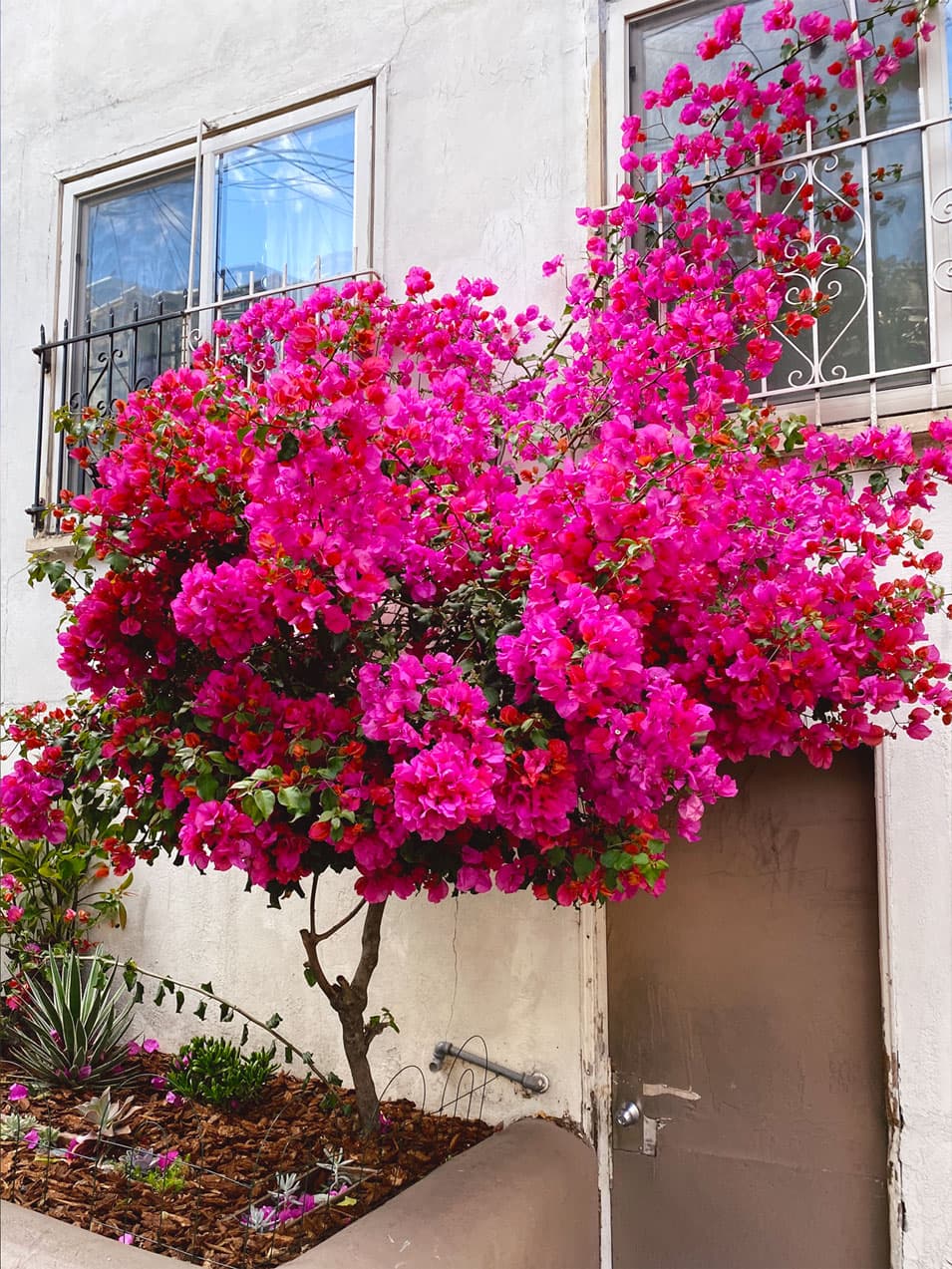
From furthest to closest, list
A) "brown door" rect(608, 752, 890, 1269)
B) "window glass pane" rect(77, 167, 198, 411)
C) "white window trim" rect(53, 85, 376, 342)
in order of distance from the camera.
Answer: "window glass pane" rect(77, 167, 198, 411) < "white window trim" rect(53, 85, 376, 342) < "brown door" rect(608, 752, 890, 1269)

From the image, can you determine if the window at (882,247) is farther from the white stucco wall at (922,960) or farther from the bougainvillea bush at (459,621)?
the white stucco wall at (922,960)

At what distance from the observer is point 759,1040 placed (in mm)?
3596

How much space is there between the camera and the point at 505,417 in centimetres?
384

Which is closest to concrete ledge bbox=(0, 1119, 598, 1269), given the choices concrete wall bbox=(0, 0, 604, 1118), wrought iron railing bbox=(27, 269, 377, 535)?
concrete wall bbox=(0, 0, 604, 1118)

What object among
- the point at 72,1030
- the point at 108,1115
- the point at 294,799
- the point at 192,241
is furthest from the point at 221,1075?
the point at 192,241

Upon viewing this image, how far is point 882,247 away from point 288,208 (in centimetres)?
276

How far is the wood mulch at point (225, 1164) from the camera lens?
2949mm

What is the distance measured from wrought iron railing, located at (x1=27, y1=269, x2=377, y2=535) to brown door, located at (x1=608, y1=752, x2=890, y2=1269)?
337 cm

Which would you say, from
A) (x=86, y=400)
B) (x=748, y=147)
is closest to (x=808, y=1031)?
(x=748, y=147)

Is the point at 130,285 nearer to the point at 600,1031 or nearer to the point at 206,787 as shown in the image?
the point at 206,787

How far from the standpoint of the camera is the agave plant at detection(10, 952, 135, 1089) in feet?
14.0

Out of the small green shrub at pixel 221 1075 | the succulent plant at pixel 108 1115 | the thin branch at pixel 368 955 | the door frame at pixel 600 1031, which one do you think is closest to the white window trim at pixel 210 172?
the thin branch at pixel 368 955

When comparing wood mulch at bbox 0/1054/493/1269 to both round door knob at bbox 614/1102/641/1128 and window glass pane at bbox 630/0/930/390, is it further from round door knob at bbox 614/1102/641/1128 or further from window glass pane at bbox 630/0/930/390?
window glass pane at bbox 630/0/930/390

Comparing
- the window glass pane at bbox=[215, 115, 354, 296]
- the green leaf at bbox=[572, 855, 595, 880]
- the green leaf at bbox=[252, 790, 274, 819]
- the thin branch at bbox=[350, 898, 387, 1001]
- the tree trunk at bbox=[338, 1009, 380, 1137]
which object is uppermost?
the window glass pane at bbox=[215, 115, 354, 296]
